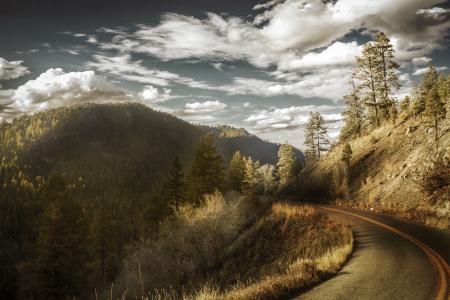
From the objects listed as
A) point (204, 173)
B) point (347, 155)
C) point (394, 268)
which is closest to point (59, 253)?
point (204, 173)

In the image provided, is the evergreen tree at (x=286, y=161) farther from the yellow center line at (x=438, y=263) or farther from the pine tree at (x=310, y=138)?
the yellow center line at (x=438, y=263)

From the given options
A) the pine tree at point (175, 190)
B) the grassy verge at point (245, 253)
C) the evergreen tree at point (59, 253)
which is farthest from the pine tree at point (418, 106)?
the evergreen tree at point (59, 253)

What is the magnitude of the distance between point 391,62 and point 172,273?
1303 inches

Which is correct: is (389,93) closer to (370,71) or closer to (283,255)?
(370,71)

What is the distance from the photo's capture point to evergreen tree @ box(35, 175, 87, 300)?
38.8m

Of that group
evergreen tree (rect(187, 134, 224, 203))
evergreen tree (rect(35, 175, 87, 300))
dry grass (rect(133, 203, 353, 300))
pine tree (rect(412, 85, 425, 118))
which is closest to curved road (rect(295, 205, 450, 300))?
dry grass (rect(133, 203, 353, 300))

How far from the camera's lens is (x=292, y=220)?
75.1 ft

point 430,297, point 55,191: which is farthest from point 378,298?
point 55,191

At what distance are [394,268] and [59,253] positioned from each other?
130ft

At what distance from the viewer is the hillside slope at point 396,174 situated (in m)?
20.9

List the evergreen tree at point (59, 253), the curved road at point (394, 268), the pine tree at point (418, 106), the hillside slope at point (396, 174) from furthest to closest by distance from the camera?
the evergreen tree at point (59, 253) → the pine tree at point (418, 106) → the hillside slope at point (396, 174) → the curved road at point (394, 268)

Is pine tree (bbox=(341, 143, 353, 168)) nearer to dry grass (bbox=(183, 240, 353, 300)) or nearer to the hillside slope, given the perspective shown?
the hillside slope

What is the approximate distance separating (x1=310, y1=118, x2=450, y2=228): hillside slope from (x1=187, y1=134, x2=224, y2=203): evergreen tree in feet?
43.2

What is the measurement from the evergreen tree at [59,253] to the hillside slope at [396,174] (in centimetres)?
3114
